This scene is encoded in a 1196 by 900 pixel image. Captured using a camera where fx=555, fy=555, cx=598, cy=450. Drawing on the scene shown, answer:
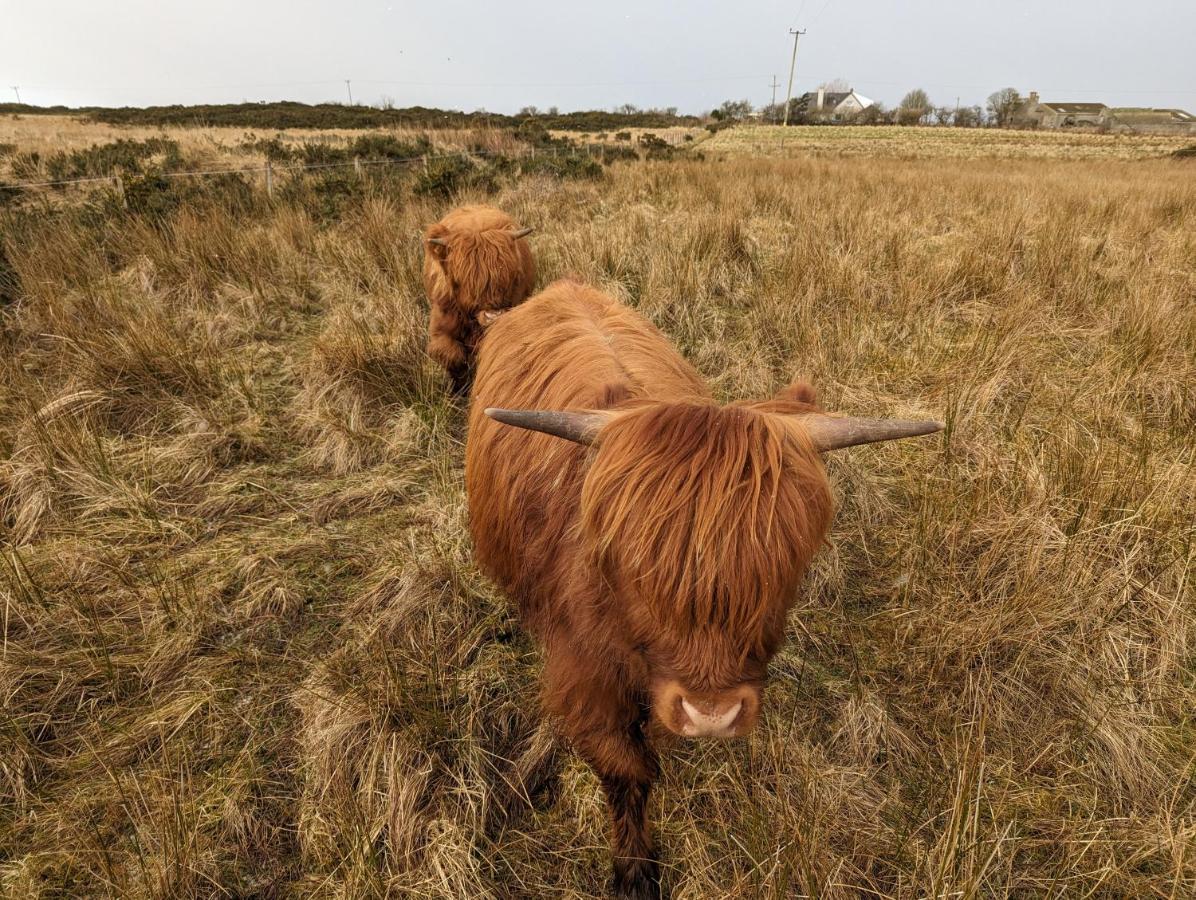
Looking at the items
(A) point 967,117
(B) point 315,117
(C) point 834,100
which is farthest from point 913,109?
(B) point 315,117

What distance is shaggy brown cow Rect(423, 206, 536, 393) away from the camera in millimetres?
4047

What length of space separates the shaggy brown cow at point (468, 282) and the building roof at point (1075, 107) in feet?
296

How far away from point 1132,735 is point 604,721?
1891 mm

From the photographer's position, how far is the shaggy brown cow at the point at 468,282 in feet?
13.3

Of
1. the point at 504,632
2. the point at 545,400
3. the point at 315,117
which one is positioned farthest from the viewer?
the point at 315,117

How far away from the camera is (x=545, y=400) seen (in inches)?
80.0

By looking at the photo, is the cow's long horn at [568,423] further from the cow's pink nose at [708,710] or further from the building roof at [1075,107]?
the building roof at [1075,107]

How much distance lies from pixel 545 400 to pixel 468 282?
2.38m

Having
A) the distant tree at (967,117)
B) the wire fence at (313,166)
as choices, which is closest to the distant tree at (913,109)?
the distant tree at (967,117)

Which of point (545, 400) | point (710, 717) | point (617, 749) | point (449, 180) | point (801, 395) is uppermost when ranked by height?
point (449, 180)

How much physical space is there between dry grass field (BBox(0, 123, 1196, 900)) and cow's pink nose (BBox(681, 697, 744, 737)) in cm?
57

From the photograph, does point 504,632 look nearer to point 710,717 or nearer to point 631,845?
point 631,845

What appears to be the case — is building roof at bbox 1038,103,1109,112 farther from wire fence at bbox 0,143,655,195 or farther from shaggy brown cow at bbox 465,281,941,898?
shaggy brown cow at bbox 465,281,941,898

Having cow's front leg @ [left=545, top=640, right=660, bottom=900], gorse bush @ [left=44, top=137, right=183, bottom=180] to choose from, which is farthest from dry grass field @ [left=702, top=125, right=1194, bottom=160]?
cow's front leg @ [left=545, top=640, right=660, bottom=900]
